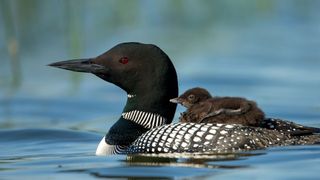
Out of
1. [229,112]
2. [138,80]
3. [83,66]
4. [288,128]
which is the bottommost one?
[288,128]

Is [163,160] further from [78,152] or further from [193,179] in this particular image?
[78,152]

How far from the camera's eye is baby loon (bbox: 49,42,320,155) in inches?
372

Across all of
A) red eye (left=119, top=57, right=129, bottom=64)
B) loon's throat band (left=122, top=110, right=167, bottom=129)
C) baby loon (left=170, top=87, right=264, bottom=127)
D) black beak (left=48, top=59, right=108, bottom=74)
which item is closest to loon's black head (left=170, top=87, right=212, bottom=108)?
baby loon (left=170, top=87, right=264, bottom=127)

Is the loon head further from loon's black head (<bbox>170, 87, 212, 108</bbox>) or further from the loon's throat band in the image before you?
loon's black head (<bbox>170, 87, 212, 108</bbox>)

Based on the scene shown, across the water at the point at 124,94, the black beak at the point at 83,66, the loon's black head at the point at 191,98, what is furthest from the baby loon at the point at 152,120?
the loon's black head at the point at 191,98

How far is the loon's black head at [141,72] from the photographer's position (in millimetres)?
10062

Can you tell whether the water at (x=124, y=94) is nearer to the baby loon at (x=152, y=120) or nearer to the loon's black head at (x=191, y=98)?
the baby loon at (x=152, y=120)

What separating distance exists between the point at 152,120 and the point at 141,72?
15.1 inches

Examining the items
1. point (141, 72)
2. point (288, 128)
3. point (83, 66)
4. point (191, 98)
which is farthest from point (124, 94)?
point (288, 128)

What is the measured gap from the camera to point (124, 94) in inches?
567

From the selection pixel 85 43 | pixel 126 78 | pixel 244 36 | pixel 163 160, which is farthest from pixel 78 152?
pixel 244 36

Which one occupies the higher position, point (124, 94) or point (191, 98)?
point (124, 94)

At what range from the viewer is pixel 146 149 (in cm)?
969

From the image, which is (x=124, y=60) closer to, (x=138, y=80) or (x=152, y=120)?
(x=138, y=80)
